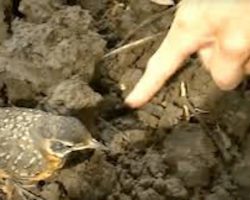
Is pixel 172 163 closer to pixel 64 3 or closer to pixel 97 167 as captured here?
pixel 97 167

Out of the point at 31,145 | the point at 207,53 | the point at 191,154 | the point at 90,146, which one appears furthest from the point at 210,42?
the point at 31,145

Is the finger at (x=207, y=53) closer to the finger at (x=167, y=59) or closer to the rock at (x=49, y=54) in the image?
the finger at (x=167, y=59)

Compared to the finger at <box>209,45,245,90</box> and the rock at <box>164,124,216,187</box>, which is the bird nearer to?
the rock at <box>164,124,216,187</box>

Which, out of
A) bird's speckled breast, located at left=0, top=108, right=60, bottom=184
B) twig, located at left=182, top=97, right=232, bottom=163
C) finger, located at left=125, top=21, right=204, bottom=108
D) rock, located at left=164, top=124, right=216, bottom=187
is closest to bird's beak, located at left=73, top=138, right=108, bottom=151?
bird's speckled breast, located at left=0, top=108, right=60, bottom=184

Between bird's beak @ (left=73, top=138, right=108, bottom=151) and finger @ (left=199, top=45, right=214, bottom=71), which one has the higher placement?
finger @ (left=199, top=45, right=214, bottom=71)

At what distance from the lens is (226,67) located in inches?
116

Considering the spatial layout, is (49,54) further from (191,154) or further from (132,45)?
(191,154)

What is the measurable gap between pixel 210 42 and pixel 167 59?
0.55 ft

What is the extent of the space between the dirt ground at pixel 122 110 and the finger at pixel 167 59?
54 centimetres

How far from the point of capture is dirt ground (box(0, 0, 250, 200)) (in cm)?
358

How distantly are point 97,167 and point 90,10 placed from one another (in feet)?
2.95

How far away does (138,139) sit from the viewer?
3719 mm

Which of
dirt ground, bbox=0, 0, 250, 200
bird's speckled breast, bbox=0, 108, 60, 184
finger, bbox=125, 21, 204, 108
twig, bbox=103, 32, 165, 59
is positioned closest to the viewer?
finger, bbox=125, 21, 204, 108

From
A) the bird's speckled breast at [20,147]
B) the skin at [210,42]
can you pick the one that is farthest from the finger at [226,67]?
the bird's speckled breast at [20,147]
